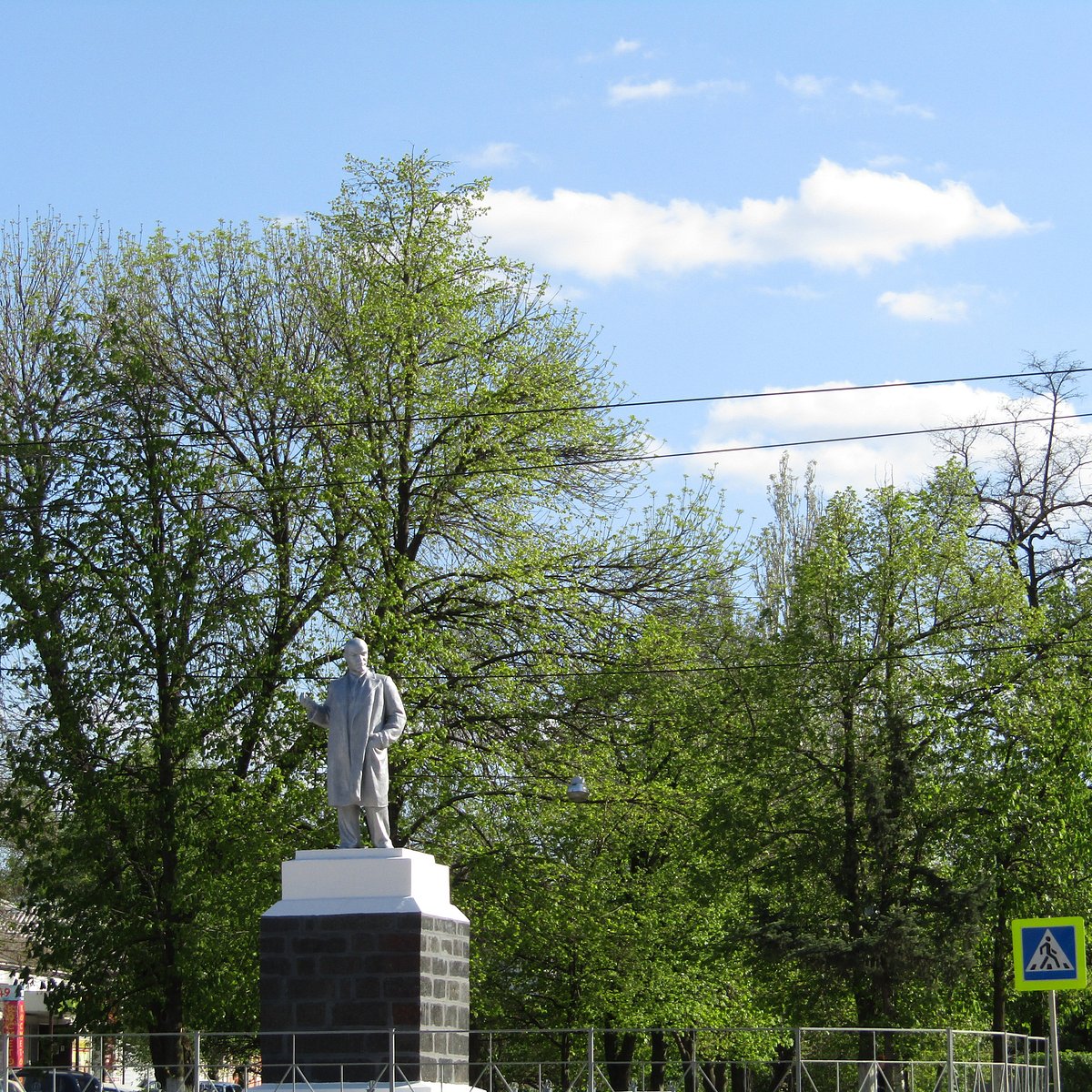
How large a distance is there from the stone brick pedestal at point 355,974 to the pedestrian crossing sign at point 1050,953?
512 centimetres

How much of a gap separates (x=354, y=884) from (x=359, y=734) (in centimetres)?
139

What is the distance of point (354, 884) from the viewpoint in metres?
14.9

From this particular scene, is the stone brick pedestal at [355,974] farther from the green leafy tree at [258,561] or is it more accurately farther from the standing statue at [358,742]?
the green leafy tree at [258,561]

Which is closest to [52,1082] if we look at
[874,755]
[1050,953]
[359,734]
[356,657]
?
[874,755]

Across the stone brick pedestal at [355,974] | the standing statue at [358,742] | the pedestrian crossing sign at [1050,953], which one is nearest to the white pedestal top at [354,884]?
the stone brick pedestal at [355,974]

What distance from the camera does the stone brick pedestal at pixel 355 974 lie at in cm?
1443

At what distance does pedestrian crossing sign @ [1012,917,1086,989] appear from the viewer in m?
14.4

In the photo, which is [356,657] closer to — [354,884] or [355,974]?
[354,884]

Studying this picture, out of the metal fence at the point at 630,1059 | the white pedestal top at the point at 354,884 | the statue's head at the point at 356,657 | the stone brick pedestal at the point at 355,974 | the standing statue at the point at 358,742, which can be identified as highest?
the statue's head at the point at 356,657

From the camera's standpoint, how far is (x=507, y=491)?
78.4ft

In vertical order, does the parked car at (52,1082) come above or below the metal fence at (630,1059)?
below

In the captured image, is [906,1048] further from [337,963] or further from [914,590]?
[337,963]

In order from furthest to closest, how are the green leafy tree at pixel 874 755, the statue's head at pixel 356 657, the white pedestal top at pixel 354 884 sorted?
the green leafy tree at pixel 874 755, the statue's head at pixel 356 657, the white pedestal top at pixel 354 884

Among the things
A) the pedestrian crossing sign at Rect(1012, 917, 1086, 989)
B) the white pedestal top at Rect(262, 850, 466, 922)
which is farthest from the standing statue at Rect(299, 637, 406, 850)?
the pedestrian crossing sign at Rect(1012, 917, 1086, 989)
